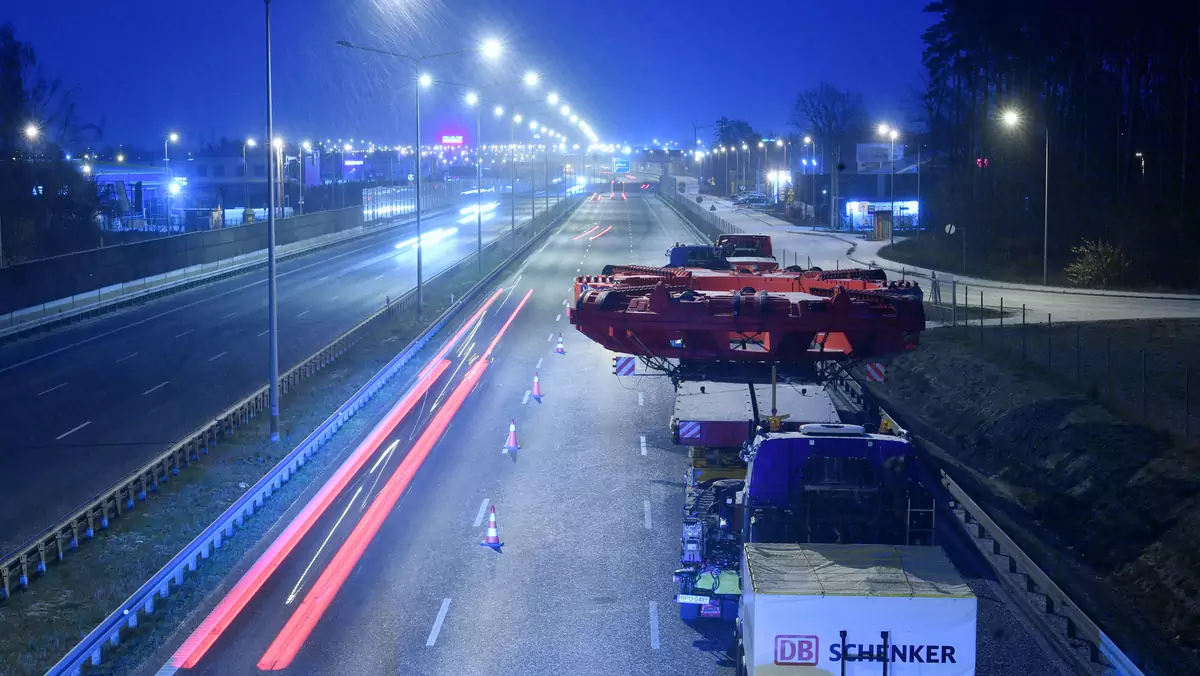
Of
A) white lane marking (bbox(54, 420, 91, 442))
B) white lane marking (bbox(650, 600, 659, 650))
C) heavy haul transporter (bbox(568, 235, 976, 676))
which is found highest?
heavy haul transporter (bbox(568, 235, 976, 676))

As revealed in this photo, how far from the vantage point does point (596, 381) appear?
3575 centimetres

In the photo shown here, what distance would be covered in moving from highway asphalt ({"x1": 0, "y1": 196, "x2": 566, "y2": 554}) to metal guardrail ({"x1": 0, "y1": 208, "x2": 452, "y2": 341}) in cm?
63

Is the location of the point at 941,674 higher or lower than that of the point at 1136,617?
higher

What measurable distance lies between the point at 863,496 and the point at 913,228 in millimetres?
83819

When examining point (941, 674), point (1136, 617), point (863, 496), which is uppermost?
point (863, 496)

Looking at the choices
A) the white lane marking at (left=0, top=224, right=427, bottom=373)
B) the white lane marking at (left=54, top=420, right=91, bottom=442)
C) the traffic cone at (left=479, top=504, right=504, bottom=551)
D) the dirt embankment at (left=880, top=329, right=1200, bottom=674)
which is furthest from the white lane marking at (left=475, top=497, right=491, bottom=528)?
the white lane marking at (left=0, top=224, right=427, bottom=373)

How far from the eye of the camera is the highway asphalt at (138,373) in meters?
24.2

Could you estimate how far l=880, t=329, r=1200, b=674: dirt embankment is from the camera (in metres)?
17.8

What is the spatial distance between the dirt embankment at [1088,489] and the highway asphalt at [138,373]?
684 inches

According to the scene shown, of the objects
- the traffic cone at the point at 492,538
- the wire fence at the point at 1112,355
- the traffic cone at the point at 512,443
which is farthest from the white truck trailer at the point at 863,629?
the traffic cone at the point at 512,443

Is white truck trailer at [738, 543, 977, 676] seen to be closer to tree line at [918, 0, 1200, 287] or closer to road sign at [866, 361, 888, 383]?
road sign at [866, 361, 888, 383]

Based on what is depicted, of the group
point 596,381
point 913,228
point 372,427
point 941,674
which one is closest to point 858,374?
point 596,381

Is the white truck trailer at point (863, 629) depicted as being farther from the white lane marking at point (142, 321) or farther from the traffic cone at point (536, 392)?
the white lane marking at point (142, 321)

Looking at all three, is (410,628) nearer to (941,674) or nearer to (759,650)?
(759,650)
